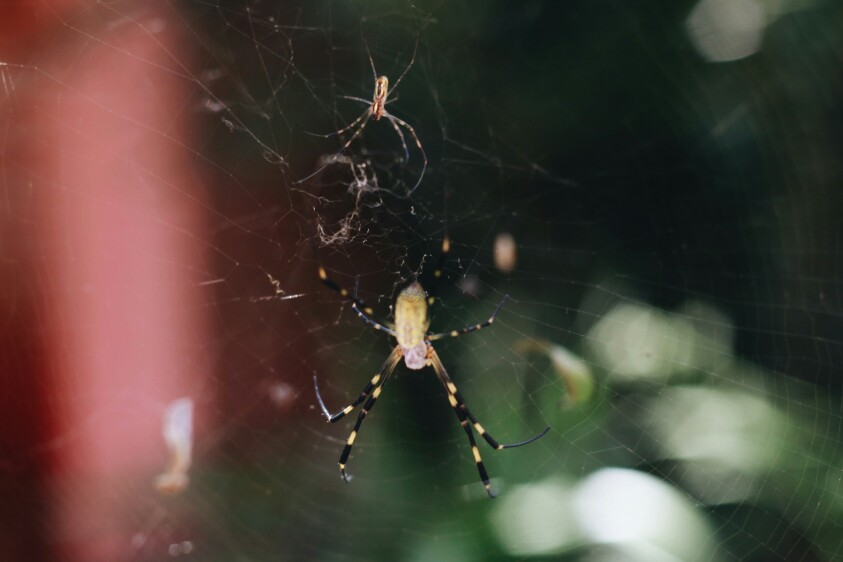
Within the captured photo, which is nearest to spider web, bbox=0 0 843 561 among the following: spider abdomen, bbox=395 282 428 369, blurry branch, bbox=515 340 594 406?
blurry branch, bbox=515 340 594 406

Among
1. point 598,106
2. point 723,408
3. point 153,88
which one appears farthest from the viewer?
point 153,88

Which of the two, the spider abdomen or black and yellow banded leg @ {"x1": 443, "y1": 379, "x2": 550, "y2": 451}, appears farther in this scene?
black and yellow banded leg @ {"x1": 443, "y1": 379, "x2": 550, "y2": 451}

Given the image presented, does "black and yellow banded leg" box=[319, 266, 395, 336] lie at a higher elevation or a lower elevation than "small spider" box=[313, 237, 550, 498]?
higher

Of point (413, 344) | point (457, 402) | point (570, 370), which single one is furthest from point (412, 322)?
point (570, 370)

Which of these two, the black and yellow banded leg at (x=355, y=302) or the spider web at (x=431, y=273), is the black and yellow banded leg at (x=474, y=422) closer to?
the spider web at (x=431, y=273)

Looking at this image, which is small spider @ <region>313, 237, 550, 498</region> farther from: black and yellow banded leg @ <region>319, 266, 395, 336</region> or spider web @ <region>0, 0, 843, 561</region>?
spider web @ <region>0, 0, 843, 561</region>

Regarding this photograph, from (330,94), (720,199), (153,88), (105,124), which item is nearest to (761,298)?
(720,199)

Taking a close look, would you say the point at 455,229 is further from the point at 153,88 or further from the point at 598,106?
the point at 153,88

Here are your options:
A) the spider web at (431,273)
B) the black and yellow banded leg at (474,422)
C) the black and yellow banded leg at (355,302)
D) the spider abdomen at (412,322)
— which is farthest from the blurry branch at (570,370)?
the black and yellow banded leg at (355,302)
